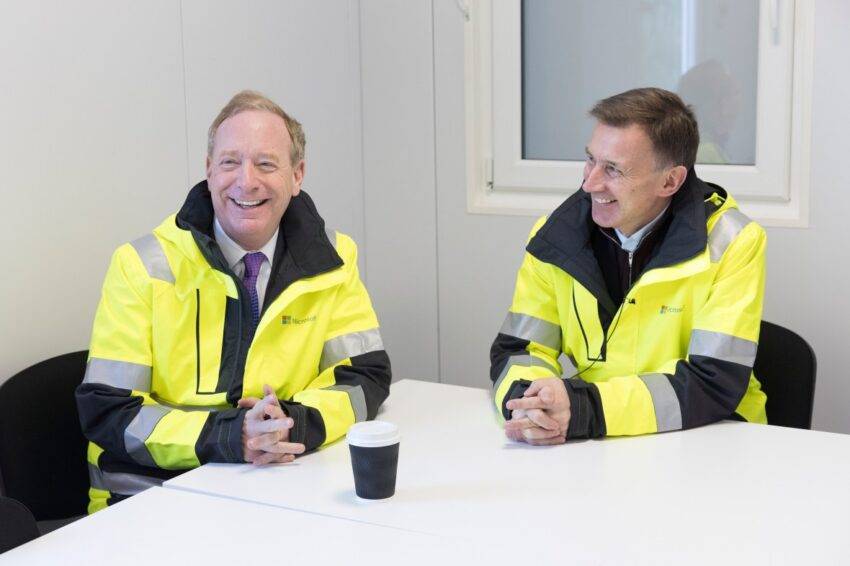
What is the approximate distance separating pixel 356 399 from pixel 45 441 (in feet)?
2.43

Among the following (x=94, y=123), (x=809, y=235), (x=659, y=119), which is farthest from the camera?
(x=809, y=235)

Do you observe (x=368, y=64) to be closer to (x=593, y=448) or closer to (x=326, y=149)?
(x=326, y=149)

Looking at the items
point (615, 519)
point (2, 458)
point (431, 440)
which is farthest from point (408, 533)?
point (2, 458)

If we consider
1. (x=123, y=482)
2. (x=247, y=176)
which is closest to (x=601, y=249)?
(x=247, y=176)

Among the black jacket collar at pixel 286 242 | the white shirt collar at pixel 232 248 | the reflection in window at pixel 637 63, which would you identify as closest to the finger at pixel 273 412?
the black jacket collar at pixel 286 242

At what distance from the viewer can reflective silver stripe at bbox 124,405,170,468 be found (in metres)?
2.29

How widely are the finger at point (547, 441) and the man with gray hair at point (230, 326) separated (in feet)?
1.28

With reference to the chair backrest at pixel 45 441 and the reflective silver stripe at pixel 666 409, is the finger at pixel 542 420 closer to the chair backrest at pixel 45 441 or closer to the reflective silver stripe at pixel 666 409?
the reflective silver stripe at pixel 666 409

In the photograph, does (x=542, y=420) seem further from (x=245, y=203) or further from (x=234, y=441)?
(x=245, y=203)

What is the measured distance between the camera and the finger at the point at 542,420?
7.43 ft

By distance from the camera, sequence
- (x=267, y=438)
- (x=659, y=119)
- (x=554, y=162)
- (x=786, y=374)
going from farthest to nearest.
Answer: (x=554, y=162) → (x=786, y=374) → (x=659, y=119) → (x=267, y=438)

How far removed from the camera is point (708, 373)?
2.43 meters

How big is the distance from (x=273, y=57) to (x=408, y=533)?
2215 millimetres

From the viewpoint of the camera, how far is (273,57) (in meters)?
3.67
